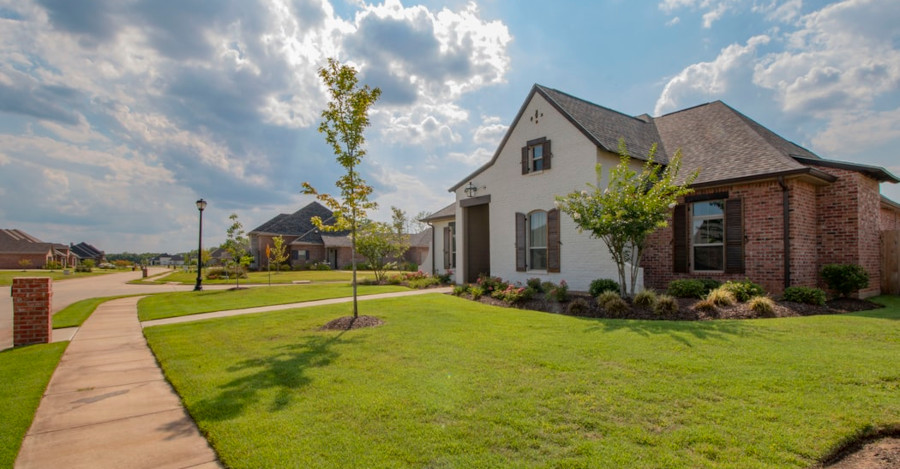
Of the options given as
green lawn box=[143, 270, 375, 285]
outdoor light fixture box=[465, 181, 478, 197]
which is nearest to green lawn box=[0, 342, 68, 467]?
outdoor light fixture box=[465, 181, 478, 197]

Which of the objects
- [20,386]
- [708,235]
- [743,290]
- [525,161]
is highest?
[525,161]

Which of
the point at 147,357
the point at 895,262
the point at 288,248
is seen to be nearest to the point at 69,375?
the point at 147,357

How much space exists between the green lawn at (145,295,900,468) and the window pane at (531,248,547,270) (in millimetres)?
6505

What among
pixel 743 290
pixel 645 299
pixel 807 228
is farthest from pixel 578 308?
pixel 807 228

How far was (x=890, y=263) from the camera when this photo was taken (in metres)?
11.7

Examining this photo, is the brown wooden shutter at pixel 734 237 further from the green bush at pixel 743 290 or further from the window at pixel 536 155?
the window at pixel 536 155

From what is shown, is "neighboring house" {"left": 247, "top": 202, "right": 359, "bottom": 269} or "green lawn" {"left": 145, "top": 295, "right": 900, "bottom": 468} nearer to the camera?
"green lawn" {"left": 145, "top": 295, "right": 900, "bottom": 468}

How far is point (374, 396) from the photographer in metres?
4.12

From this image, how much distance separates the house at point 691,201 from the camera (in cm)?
1044

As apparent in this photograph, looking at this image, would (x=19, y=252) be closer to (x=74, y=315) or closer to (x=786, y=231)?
(x=74, y=315)

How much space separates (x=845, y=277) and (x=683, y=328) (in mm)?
6066

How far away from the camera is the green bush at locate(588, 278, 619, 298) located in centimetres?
Answer: 1098

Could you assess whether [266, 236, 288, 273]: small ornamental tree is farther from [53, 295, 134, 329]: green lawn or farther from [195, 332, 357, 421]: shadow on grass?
[195, 332, 357, 421]: shadow on grass

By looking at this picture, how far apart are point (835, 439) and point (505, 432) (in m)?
2.46
